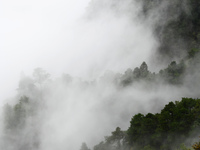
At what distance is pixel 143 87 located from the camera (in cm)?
5900

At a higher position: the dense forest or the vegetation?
the dense forest

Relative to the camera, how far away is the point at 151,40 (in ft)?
285

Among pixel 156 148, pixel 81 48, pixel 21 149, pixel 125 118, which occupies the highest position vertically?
pixel 81 48

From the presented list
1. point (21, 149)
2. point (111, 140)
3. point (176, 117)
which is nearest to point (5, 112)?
point (21, 149)

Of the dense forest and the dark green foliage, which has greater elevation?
Result: the dense forest

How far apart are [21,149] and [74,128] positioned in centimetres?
1538

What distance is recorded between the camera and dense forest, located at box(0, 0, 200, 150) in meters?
35.2

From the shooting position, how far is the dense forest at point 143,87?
35188 millimetres

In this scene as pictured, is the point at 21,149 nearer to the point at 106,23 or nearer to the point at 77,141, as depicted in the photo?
the point at 77,141

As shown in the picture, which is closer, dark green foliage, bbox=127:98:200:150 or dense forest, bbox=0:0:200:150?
dark green foliage, bbox=127:98:200:150

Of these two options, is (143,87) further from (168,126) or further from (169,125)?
(169,125)

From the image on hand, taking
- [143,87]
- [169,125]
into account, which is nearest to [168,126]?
[169,125]

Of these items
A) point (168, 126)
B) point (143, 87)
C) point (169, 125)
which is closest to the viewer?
point (169, 125)

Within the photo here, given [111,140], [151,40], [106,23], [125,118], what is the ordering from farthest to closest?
[106,23]
[151,40]
[125,118]
[111,140]
